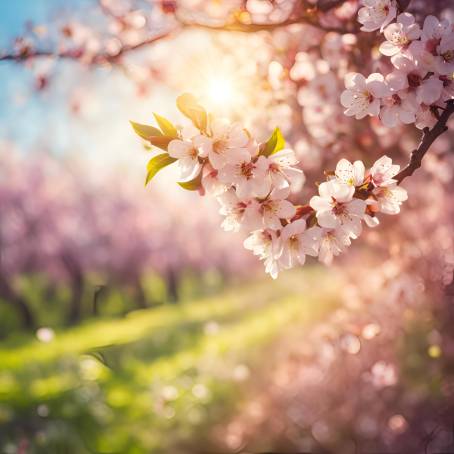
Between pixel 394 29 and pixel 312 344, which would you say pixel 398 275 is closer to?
pixel 312 344

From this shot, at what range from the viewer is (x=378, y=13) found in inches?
72.4

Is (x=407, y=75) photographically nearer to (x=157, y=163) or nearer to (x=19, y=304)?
(x=157, y=163)

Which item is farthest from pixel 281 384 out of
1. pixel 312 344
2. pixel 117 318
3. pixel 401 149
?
pixel 117 318

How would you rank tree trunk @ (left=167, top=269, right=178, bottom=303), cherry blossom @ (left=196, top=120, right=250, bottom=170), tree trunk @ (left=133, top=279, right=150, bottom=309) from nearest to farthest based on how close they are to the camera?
cherry blossom @ (left=196, top=120, right=250, bottom=170), tree trunk @ (left=133, top=279, right=150, bottom=309), tree trunk @ (left=167, top=269, right=178, bottom=303)

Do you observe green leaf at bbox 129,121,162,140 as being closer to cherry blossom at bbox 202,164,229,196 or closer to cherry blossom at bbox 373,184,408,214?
cherry blossom at bbox 202,164,229,196

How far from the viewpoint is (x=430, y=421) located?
3920 mm

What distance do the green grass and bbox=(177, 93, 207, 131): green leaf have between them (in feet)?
5.50

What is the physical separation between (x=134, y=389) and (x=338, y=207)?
18.9 ft

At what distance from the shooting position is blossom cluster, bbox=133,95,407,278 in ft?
5.48

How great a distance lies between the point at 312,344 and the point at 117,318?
1119 centimetres

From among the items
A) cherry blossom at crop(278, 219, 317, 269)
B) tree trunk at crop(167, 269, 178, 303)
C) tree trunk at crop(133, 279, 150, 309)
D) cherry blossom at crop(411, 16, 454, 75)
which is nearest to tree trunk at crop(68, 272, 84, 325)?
tree trunk at crop(133, 279, 150, 309)

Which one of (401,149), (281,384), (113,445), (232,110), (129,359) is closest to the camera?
(232,110)

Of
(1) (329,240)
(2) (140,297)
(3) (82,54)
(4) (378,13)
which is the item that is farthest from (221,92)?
(2) (140,297)

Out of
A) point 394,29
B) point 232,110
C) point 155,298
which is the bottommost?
point 155,298
